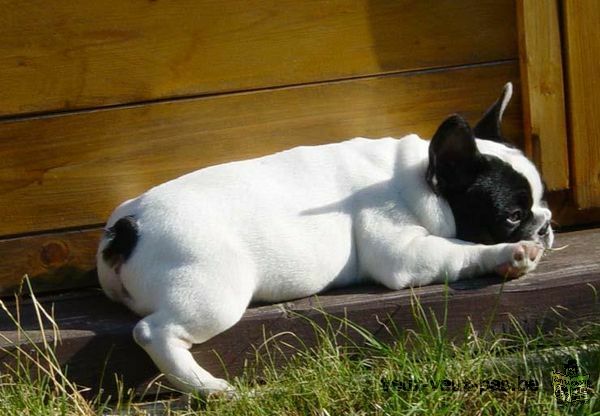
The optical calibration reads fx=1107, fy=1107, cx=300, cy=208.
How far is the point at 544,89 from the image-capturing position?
3.89 m

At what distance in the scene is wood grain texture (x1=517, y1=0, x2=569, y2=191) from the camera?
3830 mm

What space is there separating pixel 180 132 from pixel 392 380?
1299 millimetres

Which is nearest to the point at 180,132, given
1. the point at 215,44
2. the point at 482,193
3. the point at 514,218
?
the point at 215,44

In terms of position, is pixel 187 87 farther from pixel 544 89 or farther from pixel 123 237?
pixel 544 89

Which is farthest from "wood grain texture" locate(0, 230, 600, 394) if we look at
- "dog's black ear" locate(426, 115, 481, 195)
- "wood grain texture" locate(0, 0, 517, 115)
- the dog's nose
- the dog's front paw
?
"wood grain texture" locate(0, 0, 517, 115)

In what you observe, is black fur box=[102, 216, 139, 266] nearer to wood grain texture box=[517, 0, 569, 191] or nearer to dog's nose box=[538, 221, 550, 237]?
dog's nose box=[538, 221, 550, 237]

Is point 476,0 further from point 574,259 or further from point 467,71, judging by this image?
point 574,259

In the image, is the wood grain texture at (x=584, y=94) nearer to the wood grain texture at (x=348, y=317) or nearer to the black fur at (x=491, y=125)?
the black fur at (x=491, y=125)

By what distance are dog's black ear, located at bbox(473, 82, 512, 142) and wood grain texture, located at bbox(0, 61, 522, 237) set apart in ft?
0.67

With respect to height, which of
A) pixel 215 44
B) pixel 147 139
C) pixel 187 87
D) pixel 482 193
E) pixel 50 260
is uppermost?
pixel 215 44

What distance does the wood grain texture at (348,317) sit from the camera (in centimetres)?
334

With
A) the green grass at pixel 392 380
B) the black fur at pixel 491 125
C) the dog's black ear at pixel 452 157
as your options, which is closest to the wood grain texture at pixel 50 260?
the green grass at pixel 392 380

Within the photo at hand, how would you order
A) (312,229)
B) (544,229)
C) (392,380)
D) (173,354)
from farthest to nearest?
(544,229) → (312,229) → (173,354) → (392,380)

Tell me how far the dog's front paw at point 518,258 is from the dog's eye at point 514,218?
0.41ft
